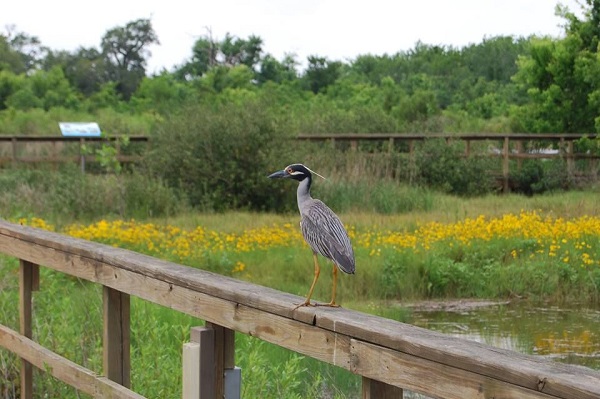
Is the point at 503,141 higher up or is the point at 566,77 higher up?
the point at 566,77

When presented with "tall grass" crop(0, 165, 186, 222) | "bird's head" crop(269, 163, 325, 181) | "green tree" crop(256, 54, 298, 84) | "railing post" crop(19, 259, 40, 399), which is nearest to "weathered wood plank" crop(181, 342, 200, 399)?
"bird's head" crop(269, 163, 325, 181)

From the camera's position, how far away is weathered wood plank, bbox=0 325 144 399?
3756 millimetres

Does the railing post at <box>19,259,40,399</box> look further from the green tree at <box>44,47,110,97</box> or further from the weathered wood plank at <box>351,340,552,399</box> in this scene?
the green tree at <box>44,47,110,97</box>

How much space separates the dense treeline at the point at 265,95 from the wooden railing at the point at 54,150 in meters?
1.18

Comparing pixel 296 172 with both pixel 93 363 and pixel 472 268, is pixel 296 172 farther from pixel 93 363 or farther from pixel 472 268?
pixel 472 268

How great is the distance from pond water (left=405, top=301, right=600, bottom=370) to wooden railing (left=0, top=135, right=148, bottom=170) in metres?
12.1

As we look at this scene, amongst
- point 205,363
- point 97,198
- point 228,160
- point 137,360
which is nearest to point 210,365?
point 205,363

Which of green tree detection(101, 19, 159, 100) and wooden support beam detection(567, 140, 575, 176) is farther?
green tree detection(101, 19, 159, 100)

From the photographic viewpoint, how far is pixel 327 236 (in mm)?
3131

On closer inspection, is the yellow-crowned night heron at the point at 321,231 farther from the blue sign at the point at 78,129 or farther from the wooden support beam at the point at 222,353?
the blue sign at the point at 78,129

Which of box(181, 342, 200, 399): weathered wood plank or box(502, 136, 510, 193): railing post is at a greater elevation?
box(181, 342, 200, 399): weathered wood plank

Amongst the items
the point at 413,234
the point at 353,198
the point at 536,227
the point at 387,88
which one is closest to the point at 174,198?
the point at 353,198

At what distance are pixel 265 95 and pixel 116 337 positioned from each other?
65.4ft

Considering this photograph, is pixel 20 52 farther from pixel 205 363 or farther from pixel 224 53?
pixel 205 363
